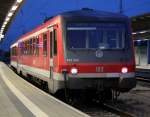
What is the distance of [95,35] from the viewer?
640 inches

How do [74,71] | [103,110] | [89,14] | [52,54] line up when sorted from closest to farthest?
[74,71] → [103,110] → [89,14] → [52,54]

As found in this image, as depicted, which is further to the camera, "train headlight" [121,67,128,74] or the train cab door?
the train cab door

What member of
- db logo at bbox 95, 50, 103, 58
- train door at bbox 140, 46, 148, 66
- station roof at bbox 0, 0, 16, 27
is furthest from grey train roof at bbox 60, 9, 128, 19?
train door at bbox 140, 46, 148, 66

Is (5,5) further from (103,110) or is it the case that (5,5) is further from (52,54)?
(103,110)

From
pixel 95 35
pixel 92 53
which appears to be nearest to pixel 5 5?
pixel 95 35

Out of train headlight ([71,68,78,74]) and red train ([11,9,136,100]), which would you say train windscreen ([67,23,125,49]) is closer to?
red train ([11,9,136,100])

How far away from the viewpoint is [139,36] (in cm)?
5031

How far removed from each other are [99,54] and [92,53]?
0.72ft

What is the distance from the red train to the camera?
15562mm

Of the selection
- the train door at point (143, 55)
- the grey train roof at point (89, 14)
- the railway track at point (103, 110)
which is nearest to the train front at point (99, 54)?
the grey train roof at point (89, 14)

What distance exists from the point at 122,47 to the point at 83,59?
1.34m

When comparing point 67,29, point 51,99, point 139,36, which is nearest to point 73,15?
point 67,29

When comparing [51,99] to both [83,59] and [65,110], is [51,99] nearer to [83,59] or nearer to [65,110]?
[83,59]

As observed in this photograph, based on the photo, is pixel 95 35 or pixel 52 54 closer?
pixel 95 35
